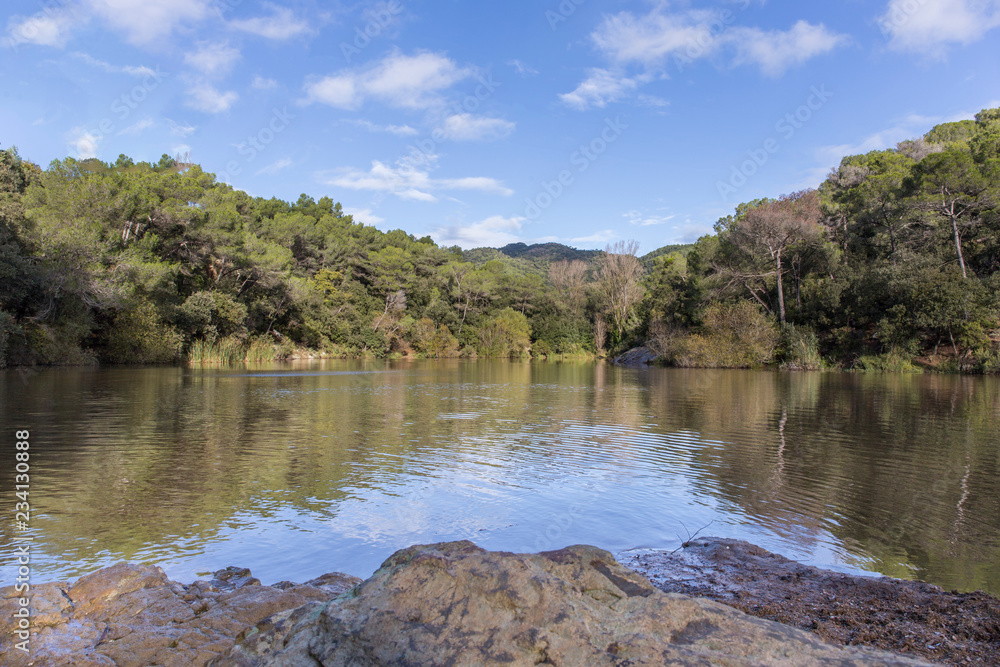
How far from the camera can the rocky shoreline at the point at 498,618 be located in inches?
78.4

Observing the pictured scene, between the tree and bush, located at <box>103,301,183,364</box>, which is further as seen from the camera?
bush, located at <box>103,301,183,364</box>

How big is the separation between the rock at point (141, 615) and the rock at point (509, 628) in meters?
0.70

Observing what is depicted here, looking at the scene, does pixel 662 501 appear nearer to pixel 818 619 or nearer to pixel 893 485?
pixel 893 485

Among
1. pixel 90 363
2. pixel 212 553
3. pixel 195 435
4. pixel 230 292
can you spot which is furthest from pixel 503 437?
pixel 230 292

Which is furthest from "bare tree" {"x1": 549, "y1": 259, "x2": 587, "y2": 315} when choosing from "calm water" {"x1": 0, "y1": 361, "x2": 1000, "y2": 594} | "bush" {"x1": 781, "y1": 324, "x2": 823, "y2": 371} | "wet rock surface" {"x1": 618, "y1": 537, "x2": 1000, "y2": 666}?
"wet rock surface" {"x1": 618, "y1": 537, "x2": 1000, "y2": 666}

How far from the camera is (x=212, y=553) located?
15.3ft

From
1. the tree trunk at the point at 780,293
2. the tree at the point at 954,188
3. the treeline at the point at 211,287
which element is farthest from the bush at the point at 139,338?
the tree at the point at 954,188

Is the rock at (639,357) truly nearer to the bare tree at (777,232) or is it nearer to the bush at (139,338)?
the bare tree at (777,232)

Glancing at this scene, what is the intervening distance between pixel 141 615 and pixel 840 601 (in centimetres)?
389

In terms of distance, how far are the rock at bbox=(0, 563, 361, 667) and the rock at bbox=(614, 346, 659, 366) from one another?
41.1 metres

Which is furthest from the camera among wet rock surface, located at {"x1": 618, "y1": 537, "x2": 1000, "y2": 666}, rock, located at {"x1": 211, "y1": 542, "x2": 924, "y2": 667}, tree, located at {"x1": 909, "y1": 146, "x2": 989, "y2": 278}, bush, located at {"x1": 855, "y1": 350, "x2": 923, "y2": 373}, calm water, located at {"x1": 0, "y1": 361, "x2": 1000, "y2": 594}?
bush, located at {"x1": 855, "y1": 350, "x2": 923, "y2": 373}

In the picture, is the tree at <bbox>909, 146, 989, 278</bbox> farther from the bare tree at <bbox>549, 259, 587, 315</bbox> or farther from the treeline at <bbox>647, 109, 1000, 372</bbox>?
the bare tree at <bbox>549, 259, 587, 315</bbox>

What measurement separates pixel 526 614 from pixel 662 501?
4777 millimetres

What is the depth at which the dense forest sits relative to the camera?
85.1 ft
